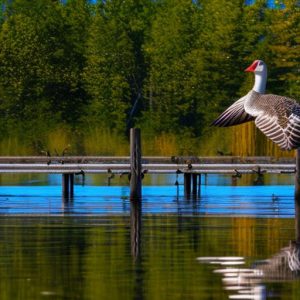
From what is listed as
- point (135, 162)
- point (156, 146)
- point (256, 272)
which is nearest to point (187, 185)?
point (135, 162)

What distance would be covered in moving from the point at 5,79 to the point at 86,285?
63.9m

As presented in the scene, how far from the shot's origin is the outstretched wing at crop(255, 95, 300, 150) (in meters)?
30.7

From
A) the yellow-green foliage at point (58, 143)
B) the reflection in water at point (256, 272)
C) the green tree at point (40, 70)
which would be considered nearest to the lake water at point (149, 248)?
the reflection in water at point (256, 272)

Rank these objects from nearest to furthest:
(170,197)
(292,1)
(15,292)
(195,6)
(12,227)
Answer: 1. (15,292)
2. (12,227)
3. (170,197)
4. (292,1)
5. (195,6)

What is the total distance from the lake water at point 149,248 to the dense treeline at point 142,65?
37.0 metres

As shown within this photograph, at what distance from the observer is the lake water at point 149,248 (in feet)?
66.5

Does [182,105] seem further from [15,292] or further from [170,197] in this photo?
[15,292]

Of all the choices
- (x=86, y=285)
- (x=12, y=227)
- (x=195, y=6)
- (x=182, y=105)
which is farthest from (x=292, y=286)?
(x=195, y=6)

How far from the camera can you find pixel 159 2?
306 feet

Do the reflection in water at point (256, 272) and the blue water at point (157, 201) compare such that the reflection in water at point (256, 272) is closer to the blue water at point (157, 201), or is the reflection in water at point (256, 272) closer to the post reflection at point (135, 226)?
the post reflection at point (135, 226)

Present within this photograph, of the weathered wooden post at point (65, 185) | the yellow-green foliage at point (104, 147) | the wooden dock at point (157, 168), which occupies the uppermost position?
the yellow-green foliage at point (104, 147)

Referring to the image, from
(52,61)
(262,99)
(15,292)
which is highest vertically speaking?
(52,61)

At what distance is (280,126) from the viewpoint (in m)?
30.7

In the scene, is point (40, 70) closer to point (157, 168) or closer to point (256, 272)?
point (157, 168)
